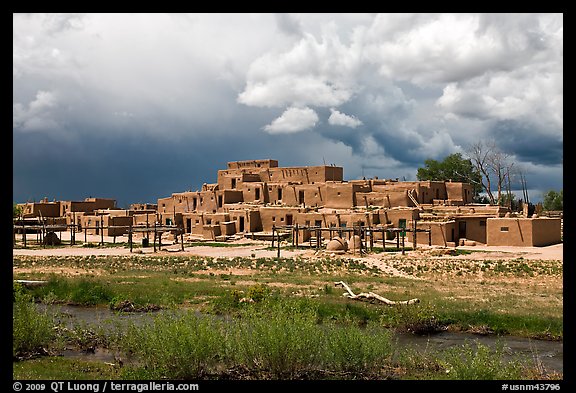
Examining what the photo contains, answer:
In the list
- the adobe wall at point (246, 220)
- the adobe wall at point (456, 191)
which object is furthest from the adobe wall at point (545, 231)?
the adobe wall at point (246, 220)

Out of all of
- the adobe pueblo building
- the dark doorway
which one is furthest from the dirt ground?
the dark doorway

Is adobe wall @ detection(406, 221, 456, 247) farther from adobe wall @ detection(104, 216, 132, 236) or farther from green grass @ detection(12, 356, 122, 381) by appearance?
adobe wall @ detection(104, 216, 132, 236)

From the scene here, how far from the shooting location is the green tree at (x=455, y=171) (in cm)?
6988

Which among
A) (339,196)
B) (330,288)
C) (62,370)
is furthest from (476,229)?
(62,370)

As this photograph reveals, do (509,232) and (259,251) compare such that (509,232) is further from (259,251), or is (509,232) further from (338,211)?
(259,251)

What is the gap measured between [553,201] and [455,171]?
42.5 feet

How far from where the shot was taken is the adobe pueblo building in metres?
36.7

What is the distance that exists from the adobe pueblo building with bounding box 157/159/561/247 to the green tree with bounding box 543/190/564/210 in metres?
19.6

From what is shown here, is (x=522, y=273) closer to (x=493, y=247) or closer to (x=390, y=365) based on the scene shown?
(x=493, y=247)

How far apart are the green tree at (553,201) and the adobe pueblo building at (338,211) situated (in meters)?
19.6

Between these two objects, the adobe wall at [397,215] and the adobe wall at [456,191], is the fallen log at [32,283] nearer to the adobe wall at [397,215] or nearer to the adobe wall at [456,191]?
the adobe wall at [397,215]
